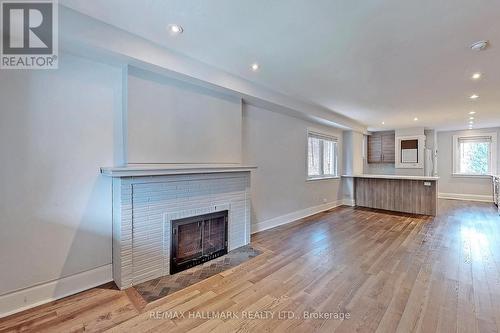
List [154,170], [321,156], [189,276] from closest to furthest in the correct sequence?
[154,170]
[189,276]
[321,156]

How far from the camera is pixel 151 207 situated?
2.65 meters

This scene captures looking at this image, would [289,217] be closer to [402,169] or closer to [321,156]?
[321,156]

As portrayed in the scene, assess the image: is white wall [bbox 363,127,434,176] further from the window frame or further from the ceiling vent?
the ceiling vent

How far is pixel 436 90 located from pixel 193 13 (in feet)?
13.4

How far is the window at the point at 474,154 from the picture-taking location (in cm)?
773

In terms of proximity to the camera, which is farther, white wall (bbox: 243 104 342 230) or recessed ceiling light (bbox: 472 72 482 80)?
white wall (bbox: 243 104 342 230)

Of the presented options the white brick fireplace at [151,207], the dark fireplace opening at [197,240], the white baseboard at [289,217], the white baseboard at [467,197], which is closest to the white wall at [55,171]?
the white brick fireplace at [151,207]

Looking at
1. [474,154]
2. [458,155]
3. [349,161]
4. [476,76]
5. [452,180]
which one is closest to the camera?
[476,76]

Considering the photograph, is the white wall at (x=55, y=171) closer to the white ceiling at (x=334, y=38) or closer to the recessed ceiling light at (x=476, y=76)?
the white ceiling at (x=334, y=38)

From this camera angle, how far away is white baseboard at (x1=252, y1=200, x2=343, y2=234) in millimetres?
4484

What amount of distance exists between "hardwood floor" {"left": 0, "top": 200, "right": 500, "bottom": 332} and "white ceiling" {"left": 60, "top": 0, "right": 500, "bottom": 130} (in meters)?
2.56

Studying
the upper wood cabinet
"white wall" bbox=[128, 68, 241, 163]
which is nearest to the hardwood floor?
"white wall" bbox=[128, 68, 241, 163]

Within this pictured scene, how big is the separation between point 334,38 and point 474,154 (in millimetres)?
9074

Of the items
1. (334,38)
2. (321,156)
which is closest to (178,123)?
(334,38)
